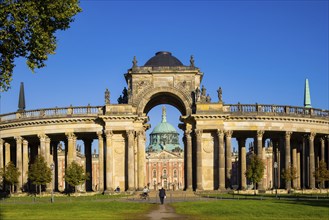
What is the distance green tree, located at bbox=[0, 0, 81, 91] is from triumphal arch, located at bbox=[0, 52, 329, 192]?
4815 cm

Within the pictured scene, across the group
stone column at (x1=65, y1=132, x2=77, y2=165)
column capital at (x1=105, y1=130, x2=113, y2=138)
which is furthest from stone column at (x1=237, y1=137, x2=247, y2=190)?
stone column at (x1=65, y1=132, x2=77, y2=165)

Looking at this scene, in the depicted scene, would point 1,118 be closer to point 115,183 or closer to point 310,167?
point 115,183

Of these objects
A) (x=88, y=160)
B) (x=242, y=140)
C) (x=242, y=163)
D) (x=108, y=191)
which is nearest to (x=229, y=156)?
(x=242, y=163)

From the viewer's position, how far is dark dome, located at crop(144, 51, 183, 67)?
319 feet

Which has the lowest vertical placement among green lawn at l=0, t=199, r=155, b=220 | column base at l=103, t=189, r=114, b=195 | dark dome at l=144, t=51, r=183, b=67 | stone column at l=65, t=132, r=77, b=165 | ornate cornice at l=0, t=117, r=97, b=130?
column base at l=103, t=189, r=114, b=195

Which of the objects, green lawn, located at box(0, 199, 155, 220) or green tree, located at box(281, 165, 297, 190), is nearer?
green lawn, located at box(0, 199, 155, 220)

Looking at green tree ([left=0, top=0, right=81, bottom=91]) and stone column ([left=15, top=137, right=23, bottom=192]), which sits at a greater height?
green tree ([left=0, top=0, right=81, bottom=91])

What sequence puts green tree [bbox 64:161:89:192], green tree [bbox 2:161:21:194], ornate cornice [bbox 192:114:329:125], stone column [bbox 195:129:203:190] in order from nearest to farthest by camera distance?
green tree [bbox 64:161:89:192] < stone column [bbox 195:129:203:190] < ornate cornice [bbox 192:114:329:125] < green tree [bbox 2:161:21:194]

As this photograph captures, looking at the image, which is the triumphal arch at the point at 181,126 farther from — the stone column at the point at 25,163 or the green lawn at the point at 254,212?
the green lawn at the point at 254,212

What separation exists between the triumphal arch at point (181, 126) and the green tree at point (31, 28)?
158 ft

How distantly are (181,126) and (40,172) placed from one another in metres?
23.3

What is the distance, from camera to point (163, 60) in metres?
98.1

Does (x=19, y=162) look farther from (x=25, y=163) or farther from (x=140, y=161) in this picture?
(x=140, y=161)

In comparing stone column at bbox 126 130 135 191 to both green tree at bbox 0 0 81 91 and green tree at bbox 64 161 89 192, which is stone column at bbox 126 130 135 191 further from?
green tree at bbox 0 0 81 91
